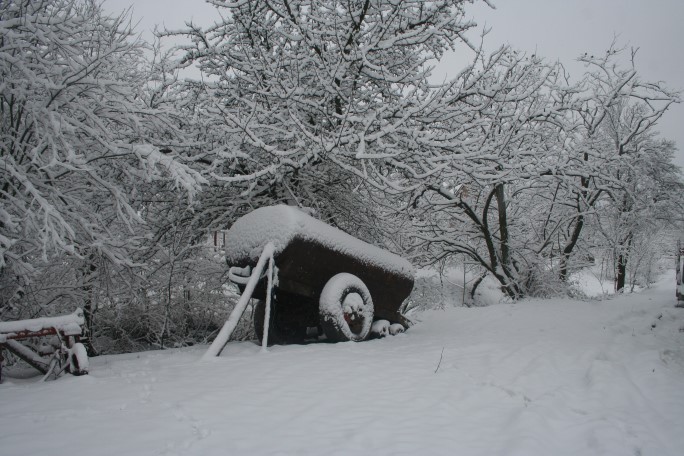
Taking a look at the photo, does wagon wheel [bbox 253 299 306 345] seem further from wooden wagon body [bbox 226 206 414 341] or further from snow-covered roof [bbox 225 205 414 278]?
snow-covered roof [bbox 225 205 414 278]

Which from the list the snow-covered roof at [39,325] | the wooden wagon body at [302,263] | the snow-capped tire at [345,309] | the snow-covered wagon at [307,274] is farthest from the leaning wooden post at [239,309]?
the snow-covered roof at [39,325]

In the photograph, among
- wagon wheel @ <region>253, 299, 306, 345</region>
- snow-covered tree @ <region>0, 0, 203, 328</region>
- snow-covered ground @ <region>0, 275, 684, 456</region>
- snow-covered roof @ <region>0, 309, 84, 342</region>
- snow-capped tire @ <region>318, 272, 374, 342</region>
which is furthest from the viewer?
wagon wheel @ <region>253, 299, 306, 345</region>

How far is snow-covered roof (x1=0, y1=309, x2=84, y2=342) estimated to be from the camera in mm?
3447

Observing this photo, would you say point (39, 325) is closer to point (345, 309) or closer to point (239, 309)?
point (239, 309)

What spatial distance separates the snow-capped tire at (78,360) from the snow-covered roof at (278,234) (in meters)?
2.07

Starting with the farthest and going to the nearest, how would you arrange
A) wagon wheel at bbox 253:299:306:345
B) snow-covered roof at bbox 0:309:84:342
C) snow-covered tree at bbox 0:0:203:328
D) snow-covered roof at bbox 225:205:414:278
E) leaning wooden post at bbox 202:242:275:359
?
wagon wheel at bbox 253:299:306:345
snow-covered roof at bbox 225:205:414:278
leaning wooden post at bbox 202:242:275:359
snow-covered tree at bbox 0:0:203:328
snow-covered roof at bbox 0:309:84:342

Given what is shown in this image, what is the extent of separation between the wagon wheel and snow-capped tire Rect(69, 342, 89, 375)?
8.01ft

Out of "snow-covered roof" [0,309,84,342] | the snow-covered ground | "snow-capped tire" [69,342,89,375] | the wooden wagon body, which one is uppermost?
the wooden wagon body

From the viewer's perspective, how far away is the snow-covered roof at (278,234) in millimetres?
5137

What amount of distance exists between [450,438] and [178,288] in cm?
878

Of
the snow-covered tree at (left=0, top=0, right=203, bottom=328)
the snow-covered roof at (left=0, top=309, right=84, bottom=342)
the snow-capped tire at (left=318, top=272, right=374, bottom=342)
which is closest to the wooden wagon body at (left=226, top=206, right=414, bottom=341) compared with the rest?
the snow-capped tire at (left=318, top=272, right=374, bottom=342)

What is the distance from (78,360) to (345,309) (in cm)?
298

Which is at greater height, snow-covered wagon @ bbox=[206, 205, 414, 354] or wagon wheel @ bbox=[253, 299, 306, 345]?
snow-covered wagon @ bbox=[206, 205, 414, 354]

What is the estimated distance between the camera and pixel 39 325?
3516 mm
